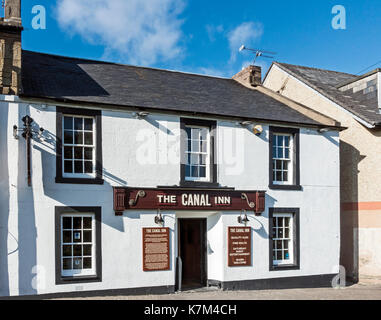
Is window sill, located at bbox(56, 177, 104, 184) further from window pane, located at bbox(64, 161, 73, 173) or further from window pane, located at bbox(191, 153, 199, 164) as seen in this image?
window pane, located at bbox(191, 153, 199, 164)

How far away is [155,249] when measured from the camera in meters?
13.8

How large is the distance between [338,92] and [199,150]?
349 inches

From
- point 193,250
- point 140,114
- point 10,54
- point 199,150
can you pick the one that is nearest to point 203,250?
point 193,250

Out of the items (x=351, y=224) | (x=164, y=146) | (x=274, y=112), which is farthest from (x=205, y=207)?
(x=351, y=224)

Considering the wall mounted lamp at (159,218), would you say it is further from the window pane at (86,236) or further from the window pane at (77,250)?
the window pane at (77,250)

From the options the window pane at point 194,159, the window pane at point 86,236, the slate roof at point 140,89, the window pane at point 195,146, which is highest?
the slate roof at point 140,89

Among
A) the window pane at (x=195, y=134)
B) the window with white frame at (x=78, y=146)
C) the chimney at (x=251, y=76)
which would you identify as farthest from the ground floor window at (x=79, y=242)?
the chimney at (x=251, y=76)

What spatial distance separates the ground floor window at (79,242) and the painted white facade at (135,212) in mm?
202

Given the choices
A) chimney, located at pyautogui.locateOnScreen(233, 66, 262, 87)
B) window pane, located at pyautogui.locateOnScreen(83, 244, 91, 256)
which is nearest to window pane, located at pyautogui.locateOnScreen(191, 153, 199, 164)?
window pane, located at pyautogui.locateOnScreen(83, 244, 91, 256)

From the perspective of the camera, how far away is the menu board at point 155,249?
44.7 feet

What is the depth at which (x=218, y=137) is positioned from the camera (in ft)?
49.8
